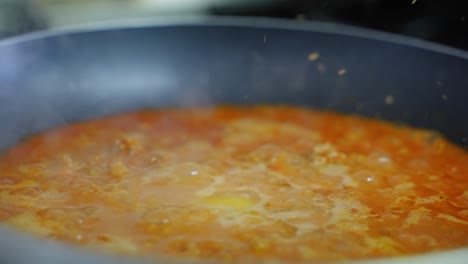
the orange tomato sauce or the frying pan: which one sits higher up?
the frying pan

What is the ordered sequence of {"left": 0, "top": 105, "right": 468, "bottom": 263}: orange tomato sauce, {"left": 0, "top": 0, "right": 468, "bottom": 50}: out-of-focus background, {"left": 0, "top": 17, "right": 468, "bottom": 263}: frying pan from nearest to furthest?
{"left": 0, "top": 105, "right": 468, "bottom": 263}: orange tomato sauce < {"left": 0, "top": 17, "right": 468, "bottom": 263}: frying pan < {"left": 0, "top": 0, "right": 468, "bottom": 50}: out-of-focus background

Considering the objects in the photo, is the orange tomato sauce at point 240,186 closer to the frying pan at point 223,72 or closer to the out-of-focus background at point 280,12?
the frying pan at point 223,72

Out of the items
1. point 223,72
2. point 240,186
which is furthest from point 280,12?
point 240,186

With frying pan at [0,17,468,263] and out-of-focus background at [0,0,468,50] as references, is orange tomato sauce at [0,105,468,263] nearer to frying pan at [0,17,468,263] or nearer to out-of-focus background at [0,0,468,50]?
frying pan at [0,17,468,263]

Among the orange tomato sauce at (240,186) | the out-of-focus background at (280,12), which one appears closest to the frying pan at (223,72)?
the orange tomato sauce at (240,186)

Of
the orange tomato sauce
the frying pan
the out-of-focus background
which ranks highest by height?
the out-of-focus background

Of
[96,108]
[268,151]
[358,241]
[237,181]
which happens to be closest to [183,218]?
[237,181]

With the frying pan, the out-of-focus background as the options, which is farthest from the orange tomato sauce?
the out-of-focus background
